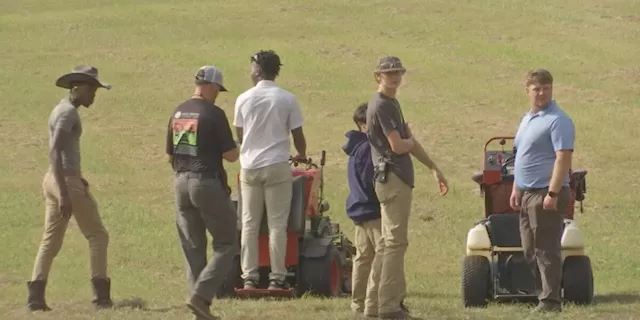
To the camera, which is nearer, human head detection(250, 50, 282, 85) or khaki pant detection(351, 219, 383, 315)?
khaki pant detection(351, 219, 383, 315)

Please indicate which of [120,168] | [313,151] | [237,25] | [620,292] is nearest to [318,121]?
[313,151]

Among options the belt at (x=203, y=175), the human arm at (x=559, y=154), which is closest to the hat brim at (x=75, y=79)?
the belt at (x=203, y=175)

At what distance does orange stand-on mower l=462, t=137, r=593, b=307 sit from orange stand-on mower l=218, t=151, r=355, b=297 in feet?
4.49

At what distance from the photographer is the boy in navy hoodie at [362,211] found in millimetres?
10508

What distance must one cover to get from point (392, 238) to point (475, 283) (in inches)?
72.2

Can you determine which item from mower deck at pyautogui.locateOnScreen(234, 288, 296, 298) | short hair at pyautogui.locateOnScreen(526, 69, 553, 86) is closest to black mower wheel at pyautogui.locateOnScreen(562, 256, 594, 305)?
short hair at pyautogui.locateOnScreen(526, 69, 553, 86)

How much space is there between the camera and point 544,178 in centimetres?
1077

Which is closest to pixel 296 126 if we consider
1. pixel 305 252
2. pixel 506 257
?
pixel 305 252

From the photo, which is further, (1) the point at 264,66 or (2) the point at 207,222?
(1) the point at 264,66

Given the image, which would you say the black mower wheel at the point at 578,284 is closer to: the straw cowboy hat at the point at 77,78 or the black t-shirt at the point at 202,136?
the black t-shirt at the point at 202,136

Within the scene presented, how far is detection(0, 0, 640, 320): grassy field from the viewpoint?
15.0 metres

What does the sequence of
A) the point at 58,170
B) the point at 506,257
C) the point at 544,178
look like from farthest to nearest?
1. the point at 506,257
2. the point at 58,170
3. the point at 544,178

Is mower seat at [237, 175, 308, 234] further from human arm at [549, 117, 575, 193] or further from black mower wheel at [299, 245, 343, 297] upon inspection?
human arm at [549, 117, 575, 193]

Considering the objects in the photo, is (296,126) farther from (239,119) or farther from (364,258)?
(364,258)
